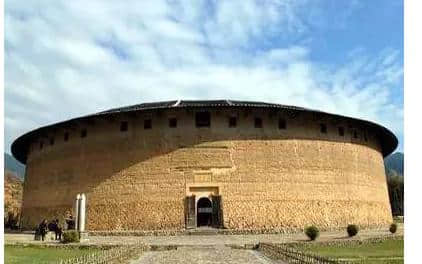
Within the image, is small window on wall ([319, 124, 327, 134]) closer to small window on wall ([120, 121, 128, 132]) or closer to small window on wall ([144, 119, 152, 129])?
small window on wall ([144, 119, 152, 129])

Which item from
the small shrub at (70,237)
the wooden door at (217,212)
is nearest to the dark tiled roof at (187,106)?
the wooden door at (217,212)

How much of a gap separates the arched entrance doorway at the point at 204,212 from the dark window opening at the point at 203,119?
3.61 m

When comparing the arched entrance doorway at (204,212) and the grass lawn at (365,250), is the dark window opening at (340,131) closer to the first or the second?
the arched entrance doorway at (204,212)

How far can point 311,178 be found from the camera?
2497 cm


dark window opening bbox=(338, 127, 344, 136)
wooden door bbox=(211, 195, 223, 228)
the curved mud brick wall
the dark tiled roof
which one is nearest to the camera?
wooden door bbox=(211, 195, 223, 228)

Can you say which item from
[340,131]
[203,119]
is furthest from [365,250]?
[340,131]

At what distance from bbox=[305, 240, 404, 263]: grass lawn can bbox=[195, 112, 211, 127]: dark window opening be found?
940 cm

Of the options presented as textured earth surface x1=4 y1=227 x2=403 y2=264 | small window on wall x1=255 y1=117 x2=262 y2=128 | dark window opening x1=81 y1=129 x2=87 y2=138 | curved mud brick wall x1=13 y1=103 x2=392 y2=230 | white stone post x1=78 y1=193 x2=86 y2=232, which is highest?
small window on wall x1=255 y1=117 x2=262 y2=128

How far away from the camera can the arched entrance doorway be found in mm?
23984

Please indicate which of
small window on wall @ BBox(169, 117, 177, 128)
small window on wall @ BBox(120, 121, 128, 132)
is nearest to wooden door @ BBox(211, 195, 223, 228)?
small window on wall @ BBox(169, 117, 177, 128)

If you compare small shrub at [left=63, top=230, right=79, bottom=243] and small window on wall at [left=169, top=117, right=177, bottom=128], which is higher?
small window on wall at [left=169, top=117, right=177, bottom=128]

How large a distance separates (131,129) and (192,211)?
5258 millimetres

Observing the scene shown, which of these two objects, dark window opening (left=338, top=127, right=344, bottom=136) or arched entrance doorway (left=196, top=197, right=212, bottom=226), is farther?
dark window opening (left=338, top=127, right=344, bottom=136)

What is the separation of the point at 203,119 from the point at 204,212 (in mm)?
4455
